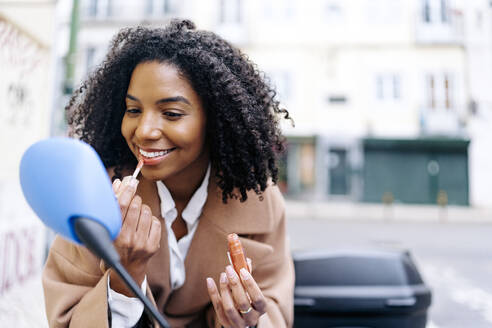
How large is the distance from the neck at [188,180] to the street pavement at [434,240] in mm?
824

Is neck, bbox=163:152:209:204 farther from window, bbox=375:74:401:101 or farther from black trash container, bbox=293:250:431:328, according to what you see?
window, bbox=375:74:401:101

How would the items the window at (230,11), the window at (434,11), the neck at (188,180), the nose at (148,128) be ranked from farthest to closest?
the window at (230,11)
the window at (434,11)
the neck at (188,180)
the nose at (148,128)

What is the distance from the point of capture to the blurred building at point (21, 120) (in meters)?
2.61

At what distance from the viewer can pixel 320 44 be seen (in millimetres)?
14203

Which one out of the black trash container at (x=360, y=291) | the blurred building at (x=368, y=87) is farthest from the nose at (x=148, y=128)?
the blurred building at (x=368, y=87)

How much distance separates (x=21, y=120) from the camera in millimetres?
2828

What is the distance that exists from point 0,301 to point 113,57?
208 cm

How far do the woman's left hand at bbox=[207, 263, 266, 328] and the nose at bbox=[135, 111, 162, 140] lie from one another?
0.45 metres

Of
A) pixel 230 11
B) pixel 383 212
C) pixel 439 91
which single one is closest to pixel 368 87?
pixel 439 91

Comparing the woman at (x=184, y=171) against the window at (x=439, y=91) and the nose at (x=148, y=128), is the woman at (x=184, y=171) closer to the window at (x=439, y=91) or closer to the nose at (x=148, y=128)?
the nose at (x=148, y=128)

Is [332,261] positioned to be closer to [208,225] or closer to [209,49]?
[208,225]

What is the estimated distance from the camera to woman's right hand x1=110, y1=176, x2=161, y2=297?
86cm

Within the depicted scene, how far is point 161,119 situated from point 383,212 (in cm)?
1218

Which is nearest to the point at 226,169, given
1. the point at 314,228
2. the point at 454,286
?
the point at 454,286
